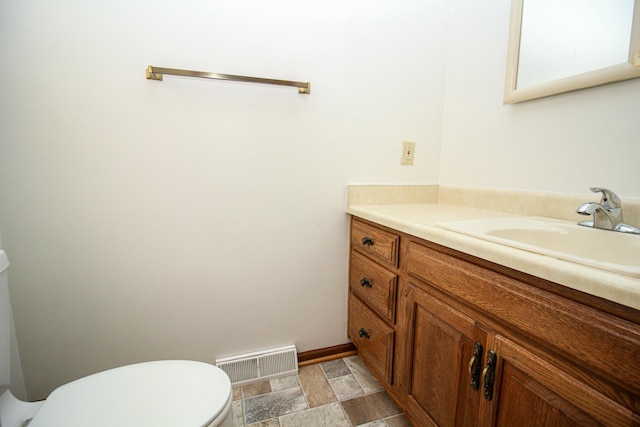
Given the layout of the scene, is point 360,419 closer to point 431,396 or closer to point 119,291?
point 431,396

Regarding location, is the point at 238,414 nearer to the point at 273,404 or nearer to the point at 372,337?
the point at 273,404

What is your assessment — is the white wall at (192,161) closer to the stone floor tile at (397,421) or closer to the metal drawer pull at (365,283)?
the metal drawer pull at (365,283)

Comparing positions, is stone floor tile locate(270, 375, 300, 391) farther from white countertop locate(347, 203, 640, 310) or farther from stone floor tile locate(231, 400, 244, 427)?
white countertop locate(347, 203, 640, 310)

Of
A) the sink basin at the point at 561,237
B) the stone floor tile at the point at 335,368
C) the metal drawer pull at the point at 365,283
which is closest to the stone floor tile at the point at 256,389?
the stone floor tile at the point at 335,368

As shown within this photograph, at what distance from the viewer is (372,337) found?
1337 mm

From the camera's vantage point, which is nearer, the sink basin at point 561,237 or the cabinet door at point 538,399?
the cabinet door at point 538,399

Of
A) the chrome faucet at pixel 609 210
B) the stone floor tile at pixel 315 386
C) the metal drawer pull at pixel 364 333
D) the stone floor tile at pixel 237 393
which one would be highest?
the chrome faucet at pixel 609 210

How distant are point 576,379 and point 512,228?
0.51 metres

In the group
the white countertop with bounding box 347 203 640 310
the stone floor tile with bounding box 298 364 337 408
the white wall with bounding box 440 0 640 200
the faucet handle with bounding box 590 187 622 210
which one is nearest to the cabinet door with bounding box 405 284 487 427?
the white countertop with bounding box 347 203 640 310

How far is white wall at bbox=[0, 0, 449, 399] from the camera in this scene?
1124 millimetres

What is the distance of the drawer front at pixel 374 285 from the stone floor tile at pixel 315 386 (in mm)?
458

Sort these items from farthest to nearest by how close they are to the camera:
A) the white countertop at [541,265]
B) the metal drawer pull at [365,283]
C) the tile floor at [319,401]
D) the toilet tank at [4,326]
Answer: the metal drawer pull at [365,283] < the tile floor at [319,401] < the toilet tank at [4,326] < the white countertop at [541,265]

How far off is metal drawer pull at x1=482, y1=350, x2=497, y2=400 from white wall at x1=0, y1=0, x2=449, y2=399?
91cm

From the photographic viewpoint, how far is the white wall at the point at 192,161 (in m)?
1.12
